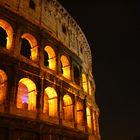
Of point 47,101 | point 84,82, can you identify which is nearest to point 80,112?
point 47,101

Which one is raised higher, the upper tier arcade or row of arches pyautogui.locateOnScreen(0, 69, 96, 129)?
the upper tier arcade

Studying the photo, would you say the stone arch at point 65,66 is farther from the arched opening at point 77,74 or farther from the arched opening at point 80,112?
the arched opening at point 80,112

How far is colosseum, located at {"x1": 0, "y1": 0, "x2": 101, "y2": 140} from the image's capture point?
1294 cm

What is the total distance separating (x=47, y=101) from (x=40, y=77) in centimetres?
364

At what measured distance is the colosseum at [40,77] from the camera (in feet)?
42.4

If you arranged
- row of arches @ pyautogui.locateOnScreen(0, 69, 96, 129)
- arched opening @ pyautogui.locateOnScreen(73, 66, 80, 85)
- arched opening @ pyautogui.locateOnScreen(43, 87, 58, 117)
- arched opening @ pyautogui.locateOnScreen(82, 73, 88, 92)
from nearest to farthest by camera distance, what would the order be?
1. row of arches @ pyautogui.locateOnScreen(0, 69, 96, 129)
2. arched opening @ pyautogui.locateOnScreen(43, 87, 58, 117)
3. arched opening @ pyautogui.locateOnScreen(73, 66, 80, 85)
4. arched opening @ pyautogui.locateOnScreen(82, 73, 88, 92)

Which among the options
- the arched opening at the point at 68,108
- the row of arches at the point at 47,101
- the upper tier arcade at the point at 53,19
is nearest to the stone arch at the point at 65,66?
the upper tier arcade at the point at 53,19

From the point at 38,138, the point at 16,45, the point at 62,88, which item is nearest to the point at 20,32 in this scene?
the point at 16,45

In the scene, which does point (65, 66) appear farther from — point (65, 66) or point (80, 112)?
point (80, 112)

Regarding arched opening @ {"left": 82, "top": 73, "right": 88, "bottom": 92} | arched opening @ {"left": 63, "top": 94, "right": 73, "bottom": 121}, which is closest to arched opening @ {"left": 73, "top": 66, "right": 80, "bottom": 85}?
arched opening @ {"left": 82, "top": 73, "right": 88, "bottom": 92}

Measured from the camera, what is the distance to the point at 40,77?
49.8ft

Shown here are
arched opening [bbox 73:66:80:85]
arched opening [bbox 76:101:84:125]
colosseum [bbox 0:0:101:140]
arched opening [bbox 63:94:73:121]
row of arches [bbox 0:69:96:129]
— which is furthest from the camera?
arched opening [bbox 73:66:80:85]

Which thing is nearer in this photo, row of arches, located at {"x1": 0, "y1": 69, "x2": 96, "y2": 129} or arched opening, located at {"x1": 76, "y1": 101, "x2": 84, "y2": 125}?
row of arches, located at {"x1": 0, "y1": 69, "x2": 96, "y2": 129}

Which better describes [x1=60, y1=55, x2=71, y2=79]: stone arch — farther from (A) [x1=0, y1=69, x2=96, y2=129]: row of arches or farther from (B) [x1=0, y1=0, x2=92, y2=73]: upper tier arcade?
(A) [x1=0, y1=69, x2=96, y2=129]: row of arches
